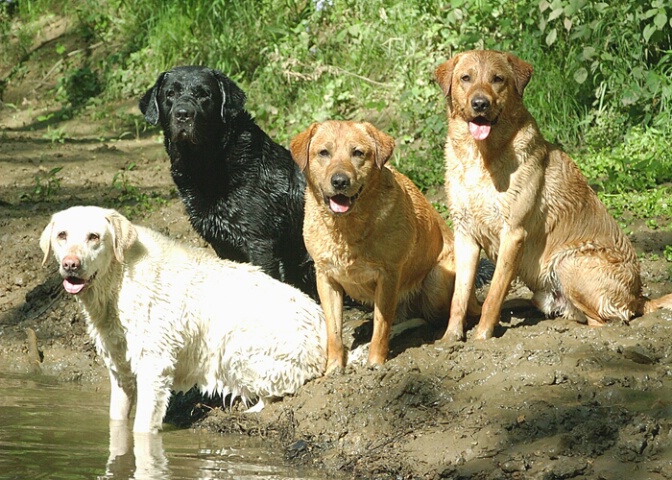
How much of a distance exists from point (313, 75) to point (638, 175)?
173 inches

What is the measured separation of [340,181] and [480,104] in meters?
0.98

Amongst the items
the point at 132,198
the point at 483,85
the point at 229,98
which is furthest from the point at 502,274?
the point at 132,198

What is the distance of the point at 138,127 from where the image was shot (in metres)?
12.4

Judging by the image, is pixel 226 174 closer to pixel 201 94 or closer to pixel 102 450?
pixel 201 94

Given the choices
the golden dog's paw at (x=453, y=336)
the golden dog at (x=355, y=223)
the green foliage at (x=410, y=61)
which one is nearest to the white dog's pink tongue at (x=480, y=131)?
the golden dog at (x=355, y=223)

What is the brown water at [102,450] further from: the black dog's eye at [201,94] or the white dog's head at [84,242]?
the black dog's eye at [201,94]

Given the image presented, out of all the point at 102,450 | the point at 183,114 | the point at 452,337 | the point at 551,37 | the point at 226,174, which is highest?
the point at 551,37

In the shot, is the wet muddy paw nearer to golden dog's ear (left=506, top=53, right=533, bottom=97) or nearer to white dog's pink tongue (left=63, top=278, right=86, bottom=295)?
golden dog's ear (left=506, top=53, right=533, bottom=97)

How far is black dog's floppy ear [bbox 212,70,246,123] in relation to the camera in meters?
7.54

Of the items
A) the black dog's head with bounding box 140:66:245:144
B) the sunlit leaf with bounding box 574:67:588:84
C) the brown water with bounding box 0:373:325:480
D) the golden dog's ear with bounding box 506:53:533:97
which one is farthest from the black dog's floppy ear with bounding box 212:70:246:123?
the sunlit leaf with bounding box 574:67:588:84

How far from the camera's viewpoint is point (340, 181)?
19.7 ft

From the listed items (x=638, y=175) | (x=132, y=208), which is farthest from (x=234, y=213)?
(x=638, y=175)

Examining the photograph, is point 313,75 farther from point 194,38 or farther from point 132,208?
point 132,208

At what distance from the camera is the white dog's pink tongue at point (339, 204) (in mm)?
6105
